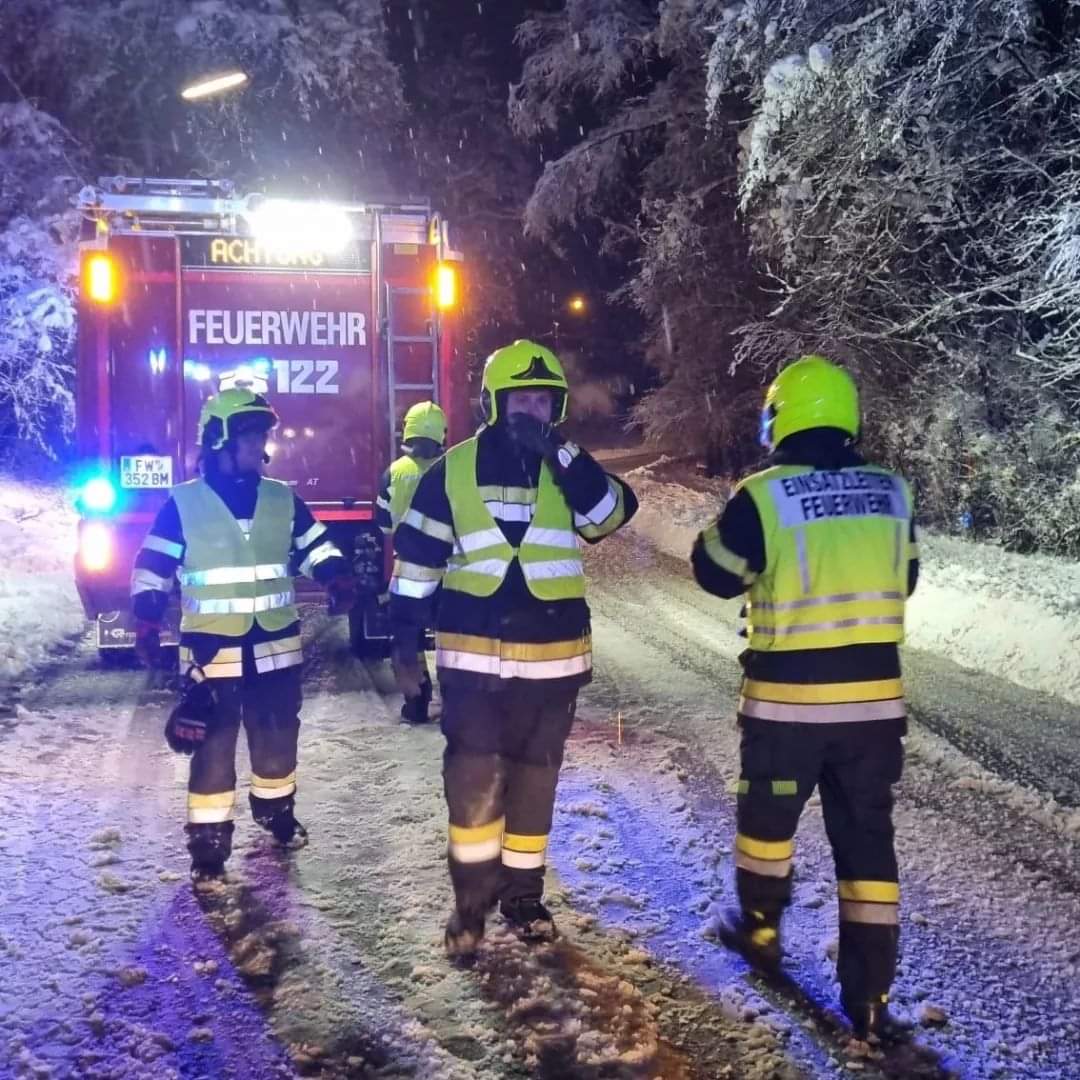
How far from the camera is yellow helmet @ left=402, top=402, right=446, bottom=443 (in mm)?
6844

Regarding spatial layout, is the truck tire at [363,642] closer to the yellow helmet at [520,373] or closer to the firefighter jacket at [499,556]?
the firefighter jacket at [499,556]

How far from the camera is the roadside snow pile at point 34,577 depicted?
8.72m

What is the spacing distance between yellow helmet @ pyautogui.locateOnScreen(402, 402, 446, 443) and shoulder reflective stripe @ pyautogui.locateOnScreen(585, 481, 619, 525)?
3080 millimetres

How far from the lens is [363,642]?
27.9 feet

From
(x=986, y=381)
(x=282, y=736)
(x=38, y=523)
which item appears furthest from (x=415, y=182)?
(x=282, y=736)

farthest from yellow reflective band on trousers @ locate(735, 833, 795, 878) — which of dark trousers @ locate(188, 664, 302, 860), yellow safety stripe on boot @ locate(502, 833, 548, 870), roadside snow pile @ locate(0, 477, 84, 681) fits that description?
roadside snow pile @ locate(0, 477, 84, 681)

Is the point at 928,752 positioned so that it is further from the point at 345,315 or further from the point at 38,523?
the point at 38,523

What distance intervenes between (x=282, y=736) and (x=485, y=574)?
1.41m

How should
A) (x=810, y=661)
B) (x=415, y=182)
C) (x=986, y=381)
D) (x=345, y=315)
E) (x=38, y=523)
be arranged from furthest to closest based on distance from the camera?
(x=415, y=182) < (x=38, y=523) < (x=986, y=381) < (x=345, y=315) < (x=810, y=661)

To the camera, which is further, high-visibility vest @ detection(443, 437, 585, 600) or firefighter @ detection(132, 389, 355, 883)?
firefighter @ detection(132, 389, 355, 883)

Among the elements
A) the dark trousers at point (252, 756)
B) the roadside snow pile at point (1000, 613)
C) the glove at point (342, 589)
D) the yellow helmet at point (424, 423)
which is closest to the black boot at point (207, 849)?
the dark trousers at point (252, 756)

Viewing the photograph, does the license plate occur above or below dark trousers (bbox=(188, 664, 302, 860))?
above

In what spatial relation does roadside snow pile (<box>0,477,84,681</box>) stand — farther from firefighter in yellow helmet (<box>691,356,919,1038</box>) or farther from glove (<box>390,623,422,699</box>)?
firefighter in yellow helmet (<box>691,356,919,1038</box>)

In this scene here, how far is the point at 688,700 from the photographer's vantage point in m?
7.31
